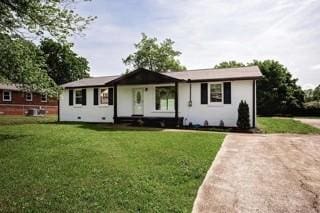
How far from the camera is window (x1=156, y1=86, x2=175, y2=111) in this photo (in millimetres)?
18509

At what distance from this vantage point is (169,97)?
734 inches

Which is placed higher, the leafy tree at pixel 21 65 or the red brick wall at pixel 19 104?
the leafy tree at pixel 21 65

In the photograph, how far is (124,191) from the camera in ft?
18.4

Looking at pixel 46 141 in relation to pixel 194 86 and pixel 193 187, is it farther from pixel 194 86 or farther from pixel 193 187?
pixel 194 86

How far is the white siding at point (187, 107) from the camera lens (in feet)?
53.4

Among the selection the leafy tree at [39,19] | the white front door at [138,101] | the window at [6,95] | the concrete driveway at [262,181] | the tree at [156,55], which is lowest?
the concrete driveway at [262,181]

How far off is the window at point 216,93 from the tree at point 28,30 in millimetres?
7615

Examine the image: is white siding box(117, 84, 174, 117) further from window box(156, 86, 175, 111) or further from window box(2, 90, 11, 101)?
window box(2, 90, 11, 101)

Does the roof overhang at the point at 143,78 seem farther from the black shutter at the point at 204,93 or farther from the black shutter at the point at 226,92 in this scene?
the black shutter at the point at 226,92

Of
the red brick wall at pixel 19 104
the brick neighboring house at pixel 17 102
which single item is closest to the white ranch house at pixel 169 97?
the brick neighboring house at pixel 17 102

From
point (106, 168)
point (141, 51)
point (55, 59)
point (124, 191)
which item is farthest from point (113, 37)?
point (55, 59)

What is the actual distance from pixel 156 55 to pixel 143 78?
3231 centimetres

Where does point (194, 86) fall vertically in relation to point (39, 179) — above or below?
above

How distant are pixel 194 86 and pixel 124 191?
1240cm
